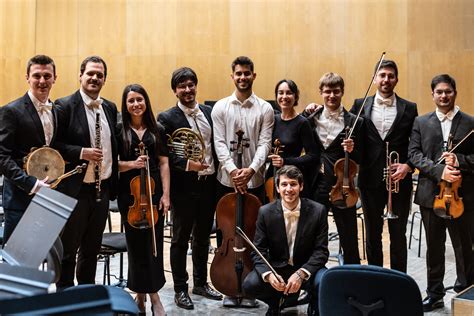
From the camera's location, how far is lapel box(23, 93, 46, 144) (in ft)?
10.8

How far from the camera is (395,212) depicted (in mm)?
4043

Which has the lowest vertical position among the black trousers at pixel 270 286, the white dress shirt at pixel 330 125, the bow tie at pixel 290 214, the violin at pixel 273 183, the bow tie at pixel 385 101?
the black trousers at pixel 270 286

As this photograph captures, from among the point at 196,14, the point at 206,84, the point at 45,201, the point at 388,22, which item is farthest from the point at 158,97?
the point at 45,201

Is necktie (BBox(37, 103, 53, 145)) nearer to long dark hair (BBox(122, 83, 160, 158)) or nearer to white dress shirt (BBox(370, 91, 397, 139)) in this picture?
long dark hair (BBox(122, 83, 160, 158))

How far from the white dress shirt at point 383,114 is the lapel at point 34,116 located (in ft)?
6.93

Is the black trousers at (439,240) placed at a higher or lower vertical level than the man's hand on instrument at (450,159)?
lower

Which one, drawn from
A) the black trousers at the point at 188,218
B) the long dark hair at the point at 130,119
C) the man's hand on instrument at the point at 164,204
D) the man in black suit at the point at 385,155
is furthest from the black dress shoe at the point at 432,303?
the long dark hair at the point at 130,119

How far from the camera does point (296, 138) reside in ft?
13.1

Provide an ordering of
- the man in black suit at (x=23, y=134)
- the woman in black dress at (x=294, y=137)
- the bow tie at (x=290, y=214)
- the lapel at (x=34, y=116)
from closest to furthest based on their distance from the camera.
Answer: the man in black suit at (x=23, y=134) < the lapel at (x=34, y=116) < the bow tie at (x=290, y=214) < the woman in black dress at (x=294, y=137)

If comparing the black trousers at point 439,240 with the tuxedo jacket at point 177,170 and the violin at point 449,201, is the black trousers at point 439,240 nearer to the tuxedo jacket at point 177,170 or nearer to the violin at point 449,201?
the violin at point 449,201

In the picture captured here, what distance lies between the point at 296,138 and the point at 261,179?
36 centimetres

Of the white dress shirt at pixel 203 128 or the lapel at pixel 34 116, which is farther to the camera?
the white dress shirt at pixel 203 128

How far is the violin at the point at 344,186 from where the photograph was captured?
153 inches

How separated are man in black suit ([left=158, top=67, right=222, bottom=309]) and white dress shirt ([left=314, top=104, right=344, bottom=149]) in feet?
2.40
